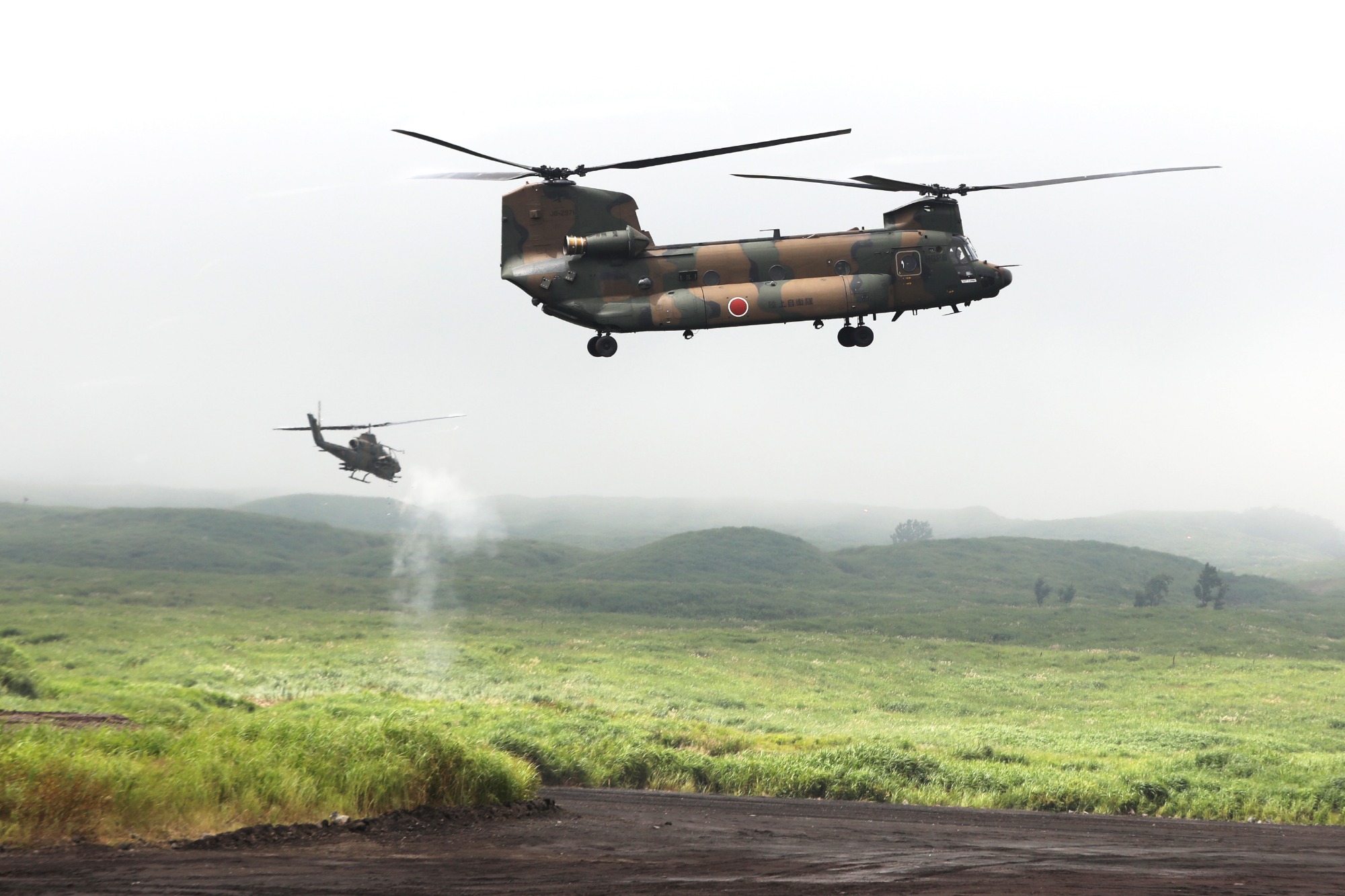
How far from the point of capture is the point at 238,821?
778 inches

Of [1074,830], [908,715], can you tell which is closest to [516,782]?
[1074,830]

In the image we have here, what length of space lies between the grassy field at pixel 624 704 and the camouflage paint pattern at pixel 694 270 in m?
9.57

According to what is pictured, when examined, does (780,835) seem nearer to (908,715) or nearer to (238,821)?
(238,821)

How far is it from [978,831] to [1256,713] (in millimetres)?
62227

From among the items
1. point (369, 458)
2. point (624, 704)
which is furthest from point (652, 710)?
point (369, 458)

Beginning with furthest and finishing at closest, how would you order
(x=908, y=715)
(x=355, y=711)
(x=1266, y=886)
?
(x=908, y=715) < (x=355, y=711) < (x=1266, y=886)

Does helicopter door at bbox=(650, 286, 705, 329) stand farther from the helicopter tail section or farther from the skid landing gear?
the helicopter tail section

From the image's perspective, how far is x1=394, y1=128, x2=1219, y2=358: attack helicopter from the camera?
23469mm

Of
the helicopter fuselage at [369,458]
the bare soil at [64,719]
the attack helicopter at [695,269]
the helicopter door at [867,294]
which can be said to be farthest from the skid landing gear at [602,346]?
the helicopter fuselage at [369,458]

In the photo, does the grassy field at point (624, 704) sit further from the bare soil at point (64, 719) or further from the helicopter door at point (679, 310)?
the helicopter door at point (679, 310)

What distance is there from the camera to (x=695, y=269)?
24.0 m

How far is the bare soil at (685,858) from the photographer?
16.7 metres

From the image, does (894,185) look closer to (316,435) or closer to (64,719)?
(64,719)

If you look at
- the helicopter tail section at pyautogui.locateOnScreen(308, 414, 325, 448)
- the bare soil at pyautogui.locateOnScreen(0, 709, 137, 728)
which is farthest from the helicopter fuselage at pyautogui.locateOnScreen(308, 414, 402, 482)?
the bare soil at pyautogui.locateOnScreen(0, 709, 137, 728)
